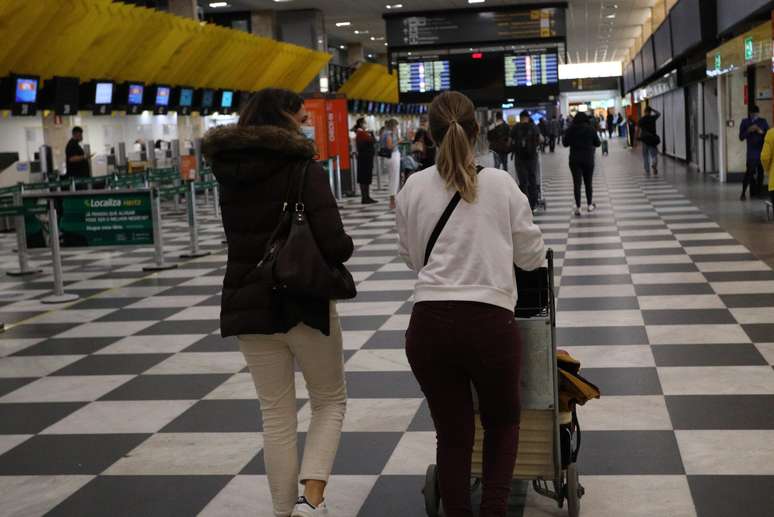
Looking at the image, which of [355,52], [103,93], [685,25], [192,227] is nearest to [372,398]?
[192,227]

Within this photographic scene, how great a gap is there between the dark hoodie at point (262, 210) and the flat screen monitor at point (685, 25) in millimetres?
17182

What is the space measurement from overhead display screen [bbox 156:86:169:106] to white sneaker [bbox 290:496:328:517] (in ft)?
55.2

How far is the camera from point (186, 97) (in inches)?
815

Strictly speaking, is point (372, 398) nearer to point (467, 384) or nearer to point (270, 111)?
point (467, 384)

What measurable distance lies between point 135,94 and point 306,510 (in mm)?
16014

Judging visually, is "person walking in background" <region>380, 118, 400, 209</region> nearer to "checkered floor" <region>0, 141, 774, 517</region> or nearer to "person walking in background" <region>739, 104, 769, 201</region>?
"person walking in background" <region>739, 104, 769, 201</region>

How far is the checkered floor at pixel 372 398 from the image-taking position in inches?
154

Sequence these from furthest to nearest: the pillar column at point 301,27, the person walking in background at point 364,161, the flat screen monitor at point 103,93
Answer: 1. the pillar column at point 301,27
2. the person walking in background at point 364,161
3. the flat screen monitor at point 103,93

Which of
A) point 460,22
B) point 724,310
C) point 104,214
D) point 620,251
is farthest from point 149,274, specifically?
point 460,22

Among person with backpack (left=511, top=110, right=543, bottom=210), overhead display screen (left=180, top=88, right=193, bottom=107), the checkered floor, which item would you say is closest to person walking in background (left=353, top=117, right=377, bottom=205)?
overhead display screen (left=180, top=88, right=193, bottom=107)

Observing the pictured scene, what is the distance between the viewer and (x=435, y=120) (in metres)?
3.12

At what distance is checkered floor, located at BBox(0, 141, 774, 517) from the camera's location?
391 cm

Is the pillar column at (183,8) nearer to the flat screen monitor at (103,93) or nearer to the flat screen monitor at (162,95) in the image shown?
the flat screen monitor at (162,95)

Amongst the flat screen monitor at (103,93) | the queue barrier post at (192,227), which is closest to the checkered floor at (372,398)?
the queue barrier post at (192,227)
